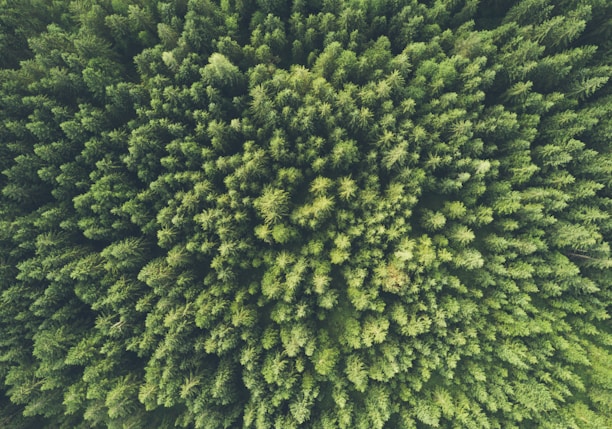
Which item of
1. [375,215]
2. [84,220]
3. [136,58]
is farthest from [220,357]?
[136,58]

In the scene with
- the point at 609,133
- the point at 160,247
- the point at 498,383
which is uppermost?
the point at 609,133

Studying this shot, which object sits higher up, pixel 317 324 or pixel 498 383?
pixel 317 324

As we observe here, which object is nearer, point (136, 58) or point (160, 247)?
point (136, 58)

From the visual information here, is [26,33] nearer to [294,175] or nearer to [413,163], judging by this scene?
[294,175]

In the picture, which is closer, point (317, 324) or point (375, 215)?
point (375, 215)

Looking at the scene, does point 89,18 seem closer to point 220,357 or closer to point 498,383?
point 220,357

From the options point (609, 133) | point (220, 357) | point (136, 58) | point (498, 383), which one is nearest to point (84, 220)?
point (136, 58)

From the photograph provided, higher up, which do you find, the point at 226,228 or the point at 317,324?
the point at 226,228
